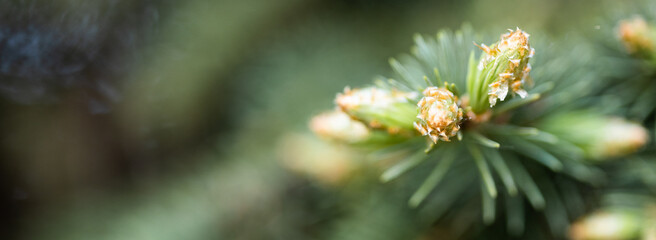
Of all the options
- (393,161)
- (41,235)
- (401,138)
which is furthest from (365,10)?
(41,235)

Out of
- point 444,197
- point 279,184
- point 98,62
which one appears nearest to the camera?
point 444,197

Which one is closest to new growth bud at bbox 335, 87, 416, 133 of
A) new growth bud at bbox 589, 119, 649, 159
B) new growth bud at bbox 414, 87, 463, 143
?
new growth bud at bbox 414, 87, 463, 143

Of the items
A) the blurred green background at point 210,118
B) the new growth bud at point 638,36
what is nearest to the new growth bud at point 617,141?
the new growth bud at point 638,36

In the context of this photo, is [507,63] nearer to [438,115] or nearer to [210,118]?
[438,115]

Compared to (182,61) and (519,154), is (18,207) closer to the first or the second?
(182,61)

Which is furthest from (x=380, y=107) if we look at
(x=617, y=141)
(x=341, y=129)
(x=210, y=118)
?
(x=210, y=118)

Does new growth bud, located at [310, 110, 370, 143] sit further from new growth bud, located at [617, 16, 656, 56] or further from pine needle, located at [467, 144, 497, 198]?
new growth bud, located at [617, 16, 656, 56]

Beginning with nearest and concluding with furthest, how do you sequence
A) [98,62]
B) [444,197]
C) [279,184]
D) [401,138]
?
1. [401,138]
2. [444,197]
3. [279,184]
4. [98,62]

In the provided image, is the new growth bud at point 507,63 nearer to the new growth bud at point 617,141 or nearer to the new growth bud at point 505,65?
the new growth bud at point 505,65
